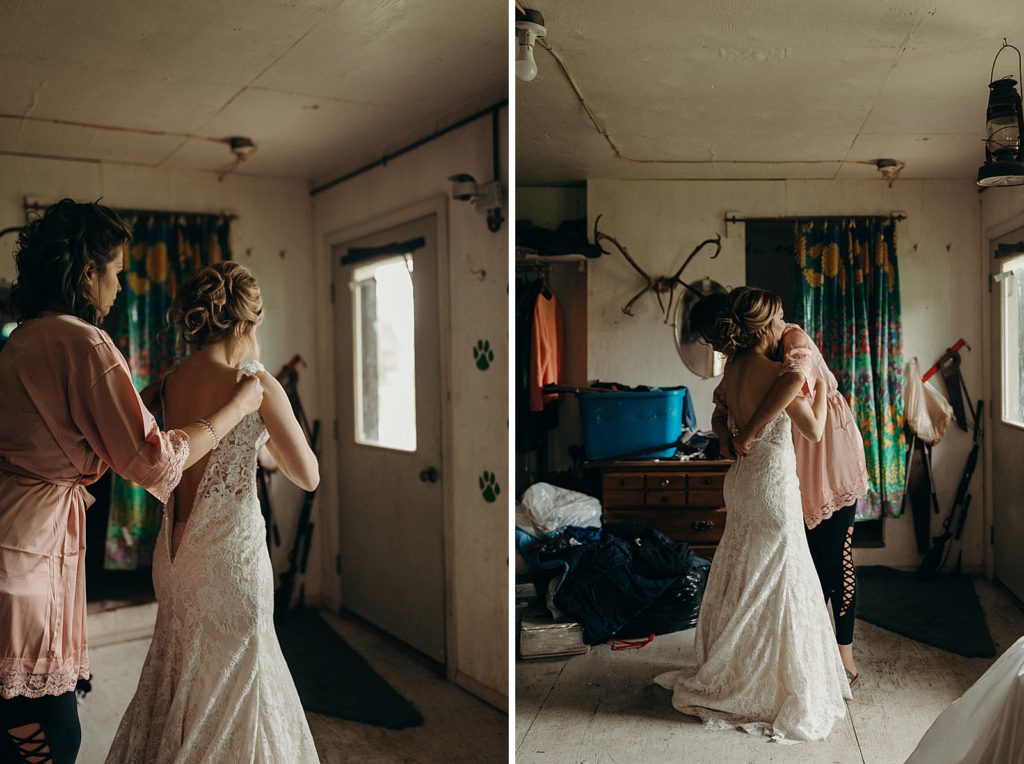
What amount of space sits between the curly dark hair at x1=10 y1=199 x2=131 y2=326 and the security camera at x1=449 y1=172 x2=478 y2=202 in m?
0.56

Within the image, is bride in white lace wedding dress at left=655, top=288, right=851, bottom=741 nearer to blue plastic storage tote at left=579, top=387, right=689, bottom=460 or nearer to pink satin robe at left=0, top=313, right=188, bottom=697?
blue plastic storage tote at left=579, top=387, right=689, bottom=460

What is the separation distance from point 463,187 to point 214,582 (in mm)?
783

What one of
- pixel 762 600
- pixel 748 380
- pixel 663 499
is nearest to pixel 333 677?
pixel 663 499

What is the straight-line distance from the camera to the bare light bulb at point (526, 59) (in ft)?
4.66

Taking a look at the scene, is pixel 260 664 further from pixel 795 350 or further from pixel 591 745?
pixel 795 350

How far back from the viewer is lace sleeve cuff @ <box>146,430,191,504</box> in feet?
3.63

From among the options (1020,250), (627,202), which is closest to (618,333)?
(627,202)

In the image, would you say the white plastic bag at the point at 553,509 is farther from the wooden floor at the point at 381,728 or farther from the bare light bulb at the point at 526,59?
the bare light bulb at the point at 526,59

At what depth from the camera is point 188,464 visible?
1.14m

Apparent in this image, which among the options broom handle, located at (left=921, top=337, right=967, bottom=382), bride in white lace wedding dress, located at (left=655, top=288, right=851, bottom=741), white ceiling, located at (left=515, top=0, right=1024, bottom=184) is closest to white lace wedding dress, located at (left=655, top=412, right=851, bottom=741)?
bride in white lace wedding dress, located at (left=655, top=288, right=851, bottom=741)

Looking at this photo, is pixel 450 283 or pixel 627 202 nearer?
pixel 627 202

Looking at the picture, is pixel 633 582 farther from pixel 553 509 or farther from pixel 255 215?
pixel 255 215

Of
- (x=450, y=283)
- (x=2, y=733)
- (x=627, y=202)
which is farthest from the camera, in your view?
(x=450, y=283)

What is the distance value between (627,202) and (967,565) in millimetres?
807
